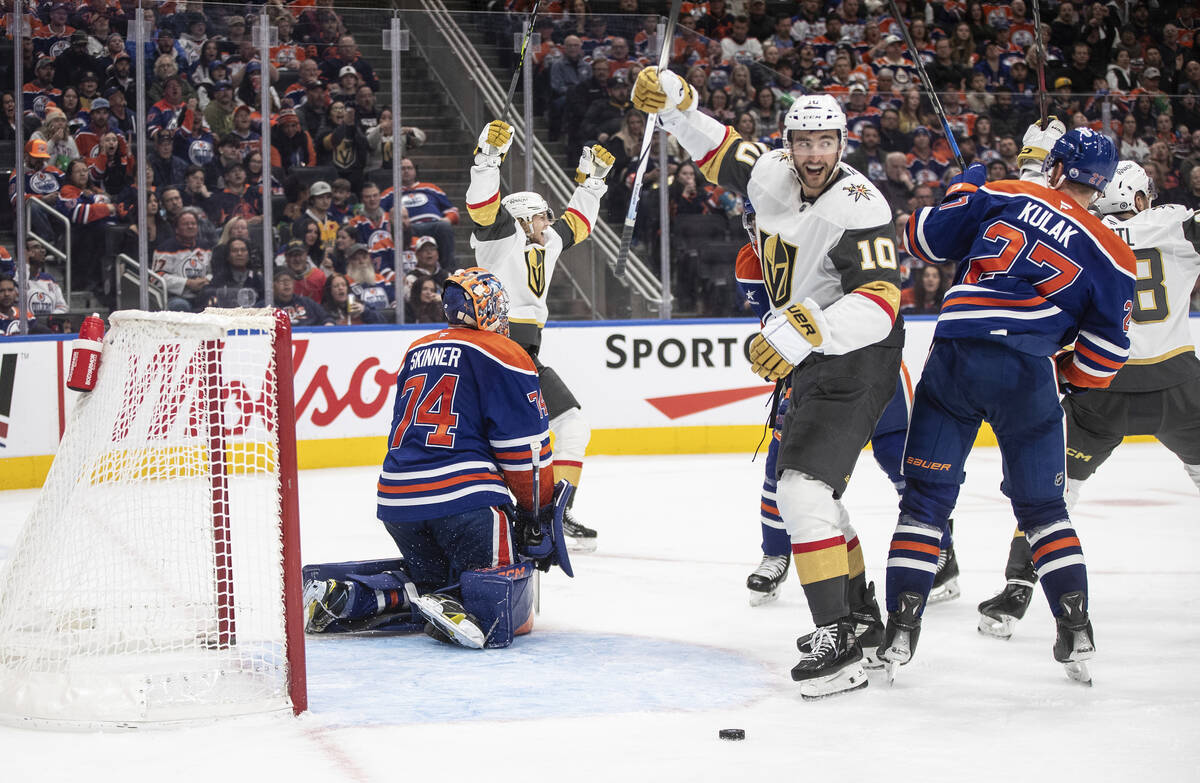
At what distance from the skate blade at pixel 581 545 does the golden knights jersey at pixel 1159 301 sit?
2.04 meters

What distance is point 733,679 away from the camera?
134 inches

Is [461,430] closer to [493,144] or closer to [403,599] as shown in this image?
[403,599]

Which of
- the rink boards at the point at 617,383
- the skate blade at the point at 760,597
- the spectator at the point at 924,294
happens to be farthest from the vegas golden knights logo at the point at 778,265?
the spectator at the point at 924,294

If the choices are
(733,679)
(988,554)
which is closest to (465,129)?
(988,554)

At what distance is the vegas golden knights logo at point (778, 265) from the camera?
137 inches

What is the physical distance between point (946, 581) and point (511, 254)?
7.78 ft

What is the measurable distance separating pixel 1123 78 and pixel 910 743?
394 inches

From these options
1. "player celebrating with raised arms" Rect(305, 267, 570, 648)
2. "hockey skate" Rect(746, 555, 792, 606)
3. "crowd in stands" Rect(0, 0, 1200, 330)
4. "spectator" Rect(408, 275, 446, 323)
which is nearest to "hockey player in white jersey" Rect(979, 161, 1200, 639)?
"hockey skate" Rect(746, 555, 792, 606)

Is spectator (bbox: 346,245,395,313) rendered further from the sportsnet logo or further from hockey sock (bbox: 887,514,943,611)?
hockey sock (bbox: 887,514,943,611)

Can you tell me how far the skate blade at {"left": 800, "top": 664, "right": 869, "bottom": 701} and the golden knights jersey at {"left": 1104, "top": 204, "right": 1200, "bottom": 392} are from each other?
1.59 m

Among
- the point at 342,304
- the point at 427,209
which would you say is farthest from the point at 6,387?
the point at 427,209

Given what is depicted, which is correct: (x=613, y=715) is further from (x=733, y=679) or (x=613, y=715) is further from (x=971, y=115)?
(x=971, y=115)

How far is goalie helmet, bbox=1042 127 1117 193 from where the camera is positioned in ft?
11.3

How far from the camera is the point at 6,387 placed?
22.7 ft
